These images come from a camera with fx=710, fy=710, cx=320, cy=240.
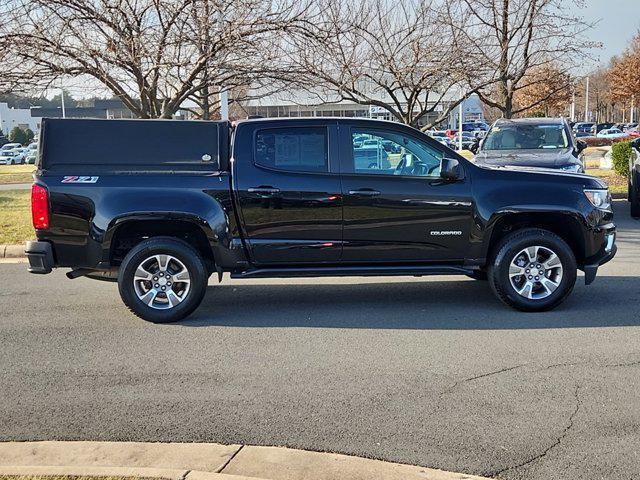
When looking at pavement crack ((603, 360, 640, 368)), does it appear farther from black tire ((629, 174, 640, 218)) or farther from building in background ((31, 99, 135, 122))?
building in background ((31, 99, 135, 122))

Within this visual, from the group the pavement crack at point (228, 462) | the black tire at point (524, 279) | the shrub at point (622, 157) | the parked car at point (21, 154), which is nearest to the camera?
the pavement crack at point (228, 462)

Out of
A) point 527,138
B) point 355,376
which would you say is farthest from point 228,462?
point 527,138

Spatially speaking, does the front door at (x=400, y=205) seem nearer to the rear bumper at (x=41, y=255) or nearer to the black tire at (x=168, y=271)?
the black tire at (x=168, y=271)

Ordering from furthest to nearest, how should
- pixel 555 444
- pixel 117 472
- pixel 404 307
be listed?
pixel 404 307 → pixel 555 444 → pixel 117 472

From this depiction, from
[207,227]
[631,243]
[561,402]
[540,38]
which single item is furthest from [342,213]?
[540,38]

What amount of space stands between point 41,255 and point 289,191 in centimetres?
242

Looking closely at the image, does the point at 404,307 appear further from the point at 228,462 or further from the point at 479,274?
the point at 228,462

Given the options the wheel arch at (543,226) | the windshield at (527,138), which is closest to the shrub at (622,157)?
the windshield at (527,138)

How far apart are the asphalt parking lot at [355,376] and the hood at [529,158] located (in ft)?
12.3

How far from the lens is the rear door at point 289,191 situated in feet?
22.5

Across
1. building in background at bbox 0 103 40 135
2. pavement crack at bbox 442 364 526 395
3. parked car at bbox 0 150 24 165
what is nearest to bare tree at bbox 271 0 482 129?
pavement crack at bbox 442 364 526 395

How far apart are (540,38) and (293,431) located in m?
15.1

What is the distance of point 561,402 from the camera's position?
4.70 meters

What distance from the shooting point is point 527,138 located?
1336 centimetres
